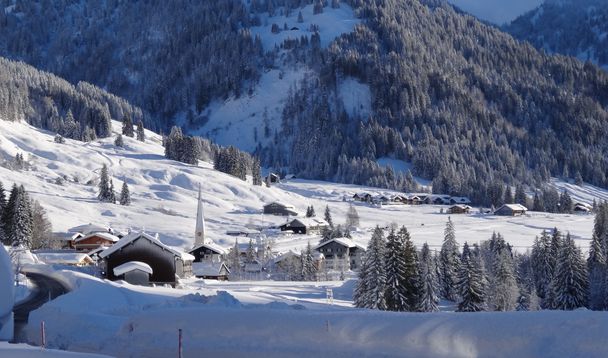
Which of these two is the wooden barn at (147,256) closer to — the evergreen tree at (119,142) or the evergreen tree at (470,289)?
the evergreen tree at (470,289)

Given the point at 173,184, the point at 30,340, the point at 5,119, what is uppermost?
the point at 5,119

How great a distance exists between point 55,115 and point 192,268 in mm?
130528

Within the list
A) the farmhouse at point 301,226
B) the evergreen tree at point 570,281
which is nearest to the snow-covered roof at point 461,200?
the farmhouse at point 301,226

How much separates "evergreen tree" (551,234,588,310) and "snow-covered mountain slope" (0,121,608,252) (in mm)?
45429

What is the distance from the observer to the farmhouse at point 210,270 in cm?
6831

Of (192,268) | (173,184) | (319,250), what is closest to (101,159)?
(173,184)

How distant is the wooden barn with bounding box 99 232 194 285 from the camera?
5275 cm

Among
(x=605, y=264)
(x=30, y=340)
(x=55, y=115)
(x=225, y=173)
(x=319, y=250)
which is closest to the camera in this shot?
(x=30, y=340)

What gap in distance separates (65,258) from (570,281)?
41134 mm

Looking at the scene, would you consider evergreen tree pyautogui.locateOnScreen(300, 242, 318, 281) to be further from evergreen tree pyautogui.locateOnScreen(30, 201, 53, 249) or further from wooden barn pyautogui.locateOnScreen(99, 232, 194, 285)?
evergreen tree pyautogui.locateOnScreen(30, 201, 53, 249)

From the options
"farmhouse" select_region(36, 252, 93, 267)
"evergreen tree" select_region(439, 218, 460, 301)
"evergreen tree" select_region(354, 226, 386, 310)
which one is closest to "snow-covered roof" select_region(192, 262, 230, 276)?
"farmhouse" select_region(36, 252, 93, 267)

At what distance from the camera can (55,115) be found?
187m

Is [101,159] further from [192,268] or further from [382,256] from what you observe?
[382,256]

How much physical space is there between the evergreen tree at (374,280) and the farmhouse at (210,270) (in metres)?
23.4
